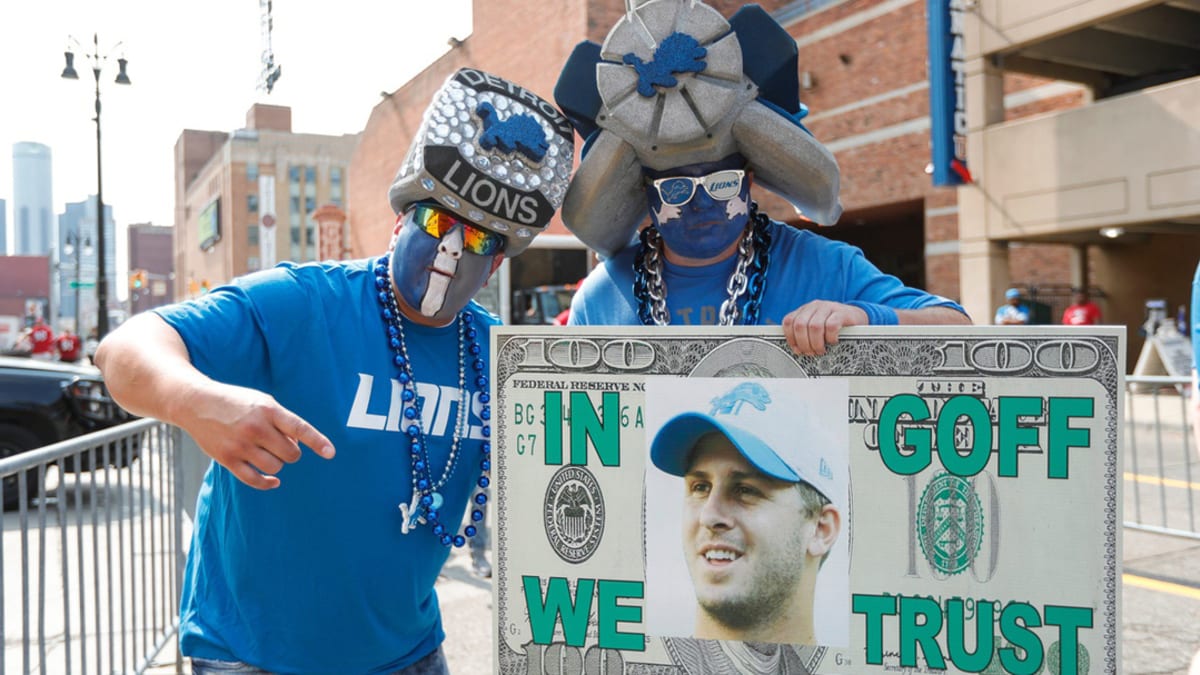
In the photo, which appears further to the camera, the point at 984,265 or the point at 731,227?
the point at 984,265

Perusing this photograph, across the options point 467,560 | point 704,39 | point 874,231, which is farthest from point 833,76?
point 704,39

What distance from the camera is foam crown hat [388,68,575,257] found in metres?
2.09

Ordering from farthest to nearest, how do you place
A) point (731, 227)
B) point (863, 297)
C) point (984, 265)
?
point (984, 265) < point (731, 227) < point (863, 297)

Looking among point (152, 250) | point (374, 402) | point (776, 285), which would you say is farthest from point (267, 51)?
point (152, 250)

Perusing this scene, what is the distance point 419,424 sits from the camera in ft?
6.77

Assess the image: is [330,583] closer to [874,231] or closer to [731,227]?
[731,227]

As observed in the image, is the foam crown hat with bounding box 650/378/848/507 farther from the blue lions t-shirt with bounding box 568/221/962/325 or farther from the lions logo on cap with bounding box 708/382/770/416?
the blue lions t-shirt with bounding box 568/221/962/325

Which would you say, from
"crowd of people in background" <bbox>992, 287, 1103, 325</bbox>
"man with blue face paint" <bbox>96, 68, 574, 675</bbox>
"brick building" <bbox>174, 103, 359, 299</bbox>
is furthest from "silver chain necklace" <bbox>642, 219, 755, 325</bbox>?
"brick building" <bbox>174, 103, 359, 299</bbox>

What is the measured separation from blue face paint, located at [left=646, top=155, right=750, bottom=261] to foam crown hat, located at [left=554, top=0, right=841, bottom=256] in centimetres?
3

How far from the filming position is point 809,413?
1.62m

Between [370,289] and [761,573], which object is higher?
[370,289]

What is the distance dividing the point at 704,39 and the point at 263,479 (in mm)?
1362

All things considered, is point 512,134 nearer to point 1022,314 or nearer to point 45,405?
point 45,405

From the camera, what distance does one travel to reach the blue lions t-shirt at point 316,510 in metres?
1.94
